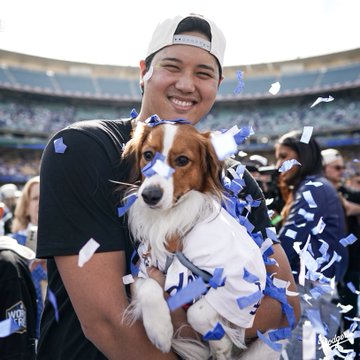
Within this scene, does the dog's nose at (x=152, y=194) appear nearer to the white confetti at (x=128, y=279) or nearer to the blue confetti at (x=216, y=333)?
the white confetti at (x=128, y=279)

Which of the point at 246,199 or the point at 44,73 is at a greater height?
the point at 44,73

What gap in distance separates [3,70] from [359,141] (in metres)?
26.4

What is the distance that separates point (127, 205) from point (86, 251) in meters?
0.26

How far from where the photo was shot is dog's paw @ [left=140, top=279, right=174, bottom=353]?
5.05 feet

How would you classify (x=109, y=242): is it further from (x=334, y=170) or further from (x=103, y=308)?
(x=334, y=170)

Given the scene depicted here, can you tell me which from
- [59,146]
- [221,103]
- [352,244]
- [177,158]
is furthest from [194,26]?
[221,103]

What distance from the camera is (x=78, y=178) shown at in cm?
159

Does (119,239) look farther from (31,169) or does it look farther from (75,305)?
(31,169)

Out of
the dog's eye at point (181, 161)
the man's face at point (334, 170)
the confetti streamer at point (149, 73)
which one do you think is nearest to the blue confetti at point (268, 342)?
the dog's eye at point (181, 161)

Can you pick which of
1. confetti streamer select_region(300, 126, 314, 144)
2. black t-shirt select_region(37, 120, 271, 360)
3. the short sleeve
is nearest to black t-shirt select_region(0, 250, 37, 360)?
black t-shirt select_region(37, 120, 271, 360)

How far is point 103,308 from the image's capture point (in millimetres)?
1522

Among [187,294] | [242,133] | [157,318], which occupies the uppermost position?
[242,133]

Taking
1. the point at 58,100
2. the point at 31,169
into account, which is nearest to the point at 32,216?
the point at 31,169

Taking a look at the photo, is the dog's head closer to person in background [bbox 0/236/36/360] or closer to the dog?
the dog
